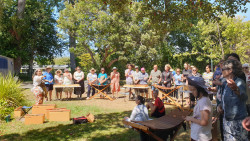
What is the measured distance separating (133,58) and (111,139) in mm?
16892

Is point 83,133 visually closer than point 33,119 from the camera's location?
Yes

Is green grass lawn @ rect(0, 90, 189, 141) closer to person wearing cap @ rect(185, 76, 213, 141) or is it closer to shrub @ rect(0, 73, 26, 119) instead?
shrub @ rect(0, 73, 26, 119)

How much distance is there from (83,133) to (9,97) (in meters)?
3.87

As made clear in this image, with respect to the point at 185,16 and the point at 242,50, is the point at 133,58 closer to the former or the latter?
the point at 242,50

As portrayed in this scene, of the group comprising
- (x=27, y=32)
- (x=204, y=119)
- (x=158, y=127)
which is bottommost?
(x=158, y=127)

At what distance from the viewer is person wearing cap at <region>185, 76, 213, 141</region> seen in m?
2.78

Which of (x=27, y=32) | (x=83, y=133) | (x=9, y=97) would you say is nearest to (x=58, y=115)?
(x=83, y=133)

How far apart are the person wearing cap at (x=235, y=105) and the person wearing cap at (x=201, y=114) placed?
24 cm

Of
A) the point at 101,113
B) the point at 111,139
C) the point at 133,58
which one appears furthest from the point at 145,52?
the point at 111,139

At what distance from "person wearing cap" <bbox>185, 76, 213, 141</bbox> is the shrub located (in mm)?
6275

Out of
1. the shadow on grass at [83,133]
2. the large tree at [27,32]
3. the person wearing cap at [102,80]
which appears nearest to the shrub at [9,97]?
the shadow on grass at [83,133]

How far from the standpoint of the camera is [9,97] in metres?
7.59

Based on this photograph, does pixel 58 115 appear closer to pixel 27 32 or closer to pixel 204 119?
pixel 204 119

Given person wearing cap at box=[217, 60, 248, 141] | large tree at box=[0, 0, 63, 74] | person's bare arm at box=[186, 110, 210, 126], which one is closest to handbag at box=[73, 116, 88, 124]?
person's bare arm at box=[186, 110, 210, 126]
